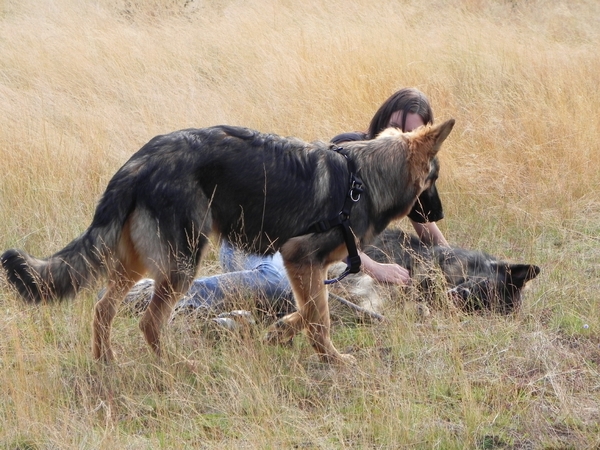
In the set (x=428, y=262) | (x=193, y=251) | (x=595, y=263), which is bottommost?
(x=595, y=263)

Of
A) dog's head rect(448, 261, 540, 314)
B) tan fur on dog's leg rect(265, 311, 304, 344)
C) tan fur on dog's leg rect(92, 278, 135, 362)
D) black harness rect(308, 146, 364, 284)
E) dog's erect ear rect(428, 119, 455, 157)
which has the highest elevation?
dog's erect ear rect(428, 119, 455, 157)

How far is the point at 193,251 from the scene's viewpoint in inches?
162

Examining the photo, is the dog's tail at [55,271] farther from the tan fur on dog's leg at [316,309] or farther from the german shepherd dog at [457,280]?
the german shepherd dog at [457,280]

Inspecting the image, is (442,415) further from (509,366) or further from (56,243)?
(56,243)

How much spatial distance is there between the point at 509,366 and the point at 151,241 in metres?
2.11

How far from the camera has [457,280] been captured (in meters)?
5.67

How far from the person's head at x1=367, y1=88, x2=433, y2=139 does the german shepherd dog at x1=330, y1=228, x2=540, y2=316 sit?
2.61ft

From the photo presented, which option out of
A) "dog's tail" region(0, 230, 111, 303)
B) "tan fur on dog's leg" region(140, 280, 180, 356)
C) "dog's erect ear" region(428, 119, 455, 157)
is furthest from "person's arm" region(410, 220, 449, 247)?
"dog's tail" region(0, 230, 111, 303)

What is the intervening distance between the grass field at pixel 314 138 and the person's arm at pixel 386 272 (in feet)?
1.03

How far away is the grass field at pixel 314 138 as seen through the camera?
3.65m

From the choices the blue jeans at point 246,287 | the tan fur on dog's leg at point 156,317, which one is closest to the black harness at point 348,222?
the blue jeans at point 246,287

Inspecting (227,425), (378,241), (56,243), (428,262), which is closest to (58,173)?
(56,243)

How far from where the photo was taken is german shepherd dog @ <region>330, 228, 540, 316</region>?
5.11 m

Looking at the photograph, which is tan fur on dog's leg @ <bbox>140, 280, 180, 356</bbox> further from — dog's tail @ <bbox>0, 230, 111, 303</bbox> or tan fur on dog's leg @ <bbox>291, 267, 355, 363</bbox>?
tan fur on dog's leg @ <bbox>291, 267, 355, 363</bbox>
